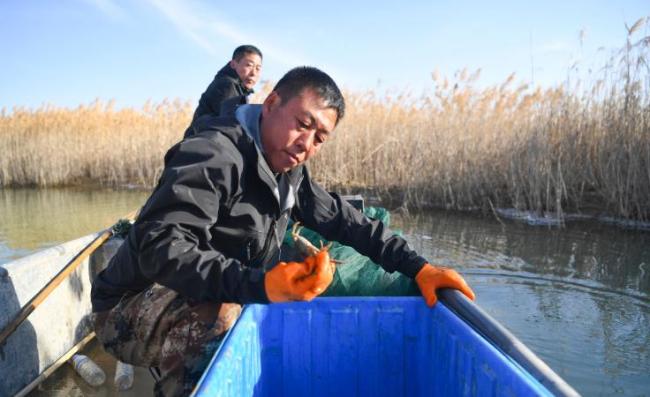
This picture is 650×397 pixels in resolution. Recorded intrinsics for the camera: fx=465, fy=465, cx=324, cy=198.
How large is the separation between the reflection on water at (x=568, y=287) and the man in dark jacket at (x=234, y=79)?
2.23 meters

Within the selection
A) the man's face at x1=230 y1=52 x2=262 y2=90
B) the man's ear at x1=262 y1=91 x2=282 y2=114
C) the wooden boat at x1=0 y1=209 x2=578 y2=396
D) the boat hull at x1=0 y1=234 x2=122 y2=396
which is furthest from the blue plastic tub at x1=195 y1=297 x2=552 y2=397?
the man's face at x1=230 y1=52 x2=262 y2=90

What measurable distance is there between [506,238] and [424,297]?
147 inches

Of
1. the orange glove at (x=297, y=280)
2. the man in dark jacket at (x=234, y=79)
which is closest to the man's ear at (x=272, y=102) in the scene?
the orange glove at (x=297, y=280)

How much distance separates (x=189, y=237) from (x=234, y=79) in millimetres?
2645

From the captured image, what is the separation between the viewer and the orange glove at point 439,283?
1.54 metres

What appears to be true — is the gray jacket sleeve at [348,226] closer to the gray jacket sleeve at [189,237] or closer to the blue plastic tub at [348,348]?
the blue plastic tub at [348,348]

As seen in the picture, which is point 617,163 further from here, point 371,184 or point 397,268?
point 397,268

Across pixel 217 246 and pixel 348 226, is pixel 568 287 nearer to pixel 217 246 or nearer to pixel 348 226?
pixel 348 226

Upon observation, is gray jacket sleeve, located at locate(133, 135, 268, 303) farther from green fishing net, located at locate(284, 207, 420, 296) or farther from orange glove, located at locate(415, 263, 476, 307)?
green fishing net, located at locate(284, 207, 420, 296)

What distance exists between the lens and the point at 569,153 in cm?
579

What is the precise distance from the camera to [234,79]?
363 centimetres

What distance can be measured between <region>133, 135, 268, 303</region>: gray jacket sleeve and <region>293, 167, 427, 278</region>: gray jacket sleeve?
2.14 ft

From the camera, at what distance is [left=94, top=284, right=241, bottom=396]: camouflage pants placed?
153 cm

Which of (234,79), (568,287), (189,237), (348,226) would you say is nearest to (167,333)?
(189,237)
